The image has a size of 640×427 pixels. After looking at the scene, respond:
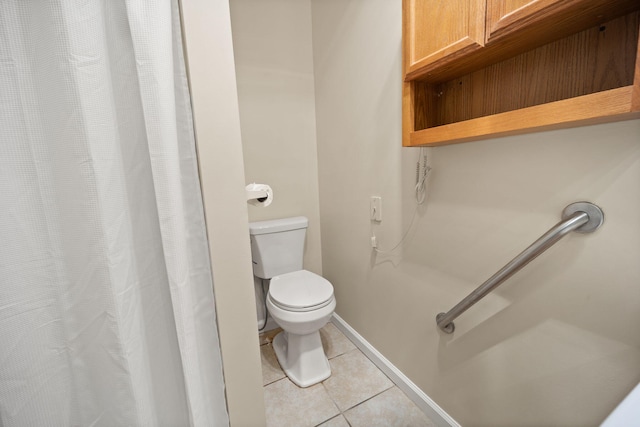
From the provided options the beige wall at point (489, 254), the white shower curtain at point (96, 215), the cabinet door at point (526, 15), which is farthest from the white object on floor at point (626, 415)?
the white shower curtain at point (96, 215)

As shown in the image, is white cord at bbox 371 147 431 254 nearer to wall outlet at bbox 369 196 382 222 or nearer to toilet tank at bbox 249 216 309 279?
wall outlet at bbox 369 196 382 222

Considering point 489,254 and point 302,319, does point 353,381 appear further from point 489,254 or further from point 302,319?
point 489,254

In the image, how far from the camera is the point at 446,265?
1.02 metres

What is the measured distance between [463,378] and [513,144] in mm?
925

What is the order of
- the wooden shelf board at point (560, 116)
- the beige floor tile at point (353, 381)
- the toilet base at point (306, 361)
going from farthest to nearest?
1. the toilet base at point (306, 361)
2. the beige floor tile at point (353, 381)
3. the wooden shelf board at point (560, 116)

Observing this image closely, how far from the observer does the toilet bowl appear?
126 cm

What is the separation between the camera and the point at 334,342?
169cm

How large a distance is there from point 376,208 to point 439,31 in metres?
0.81

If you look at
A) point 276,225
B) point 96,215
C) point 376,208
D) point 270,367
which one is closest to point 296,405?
point 270,367

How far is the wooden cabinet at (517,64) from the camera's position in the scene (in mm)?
542

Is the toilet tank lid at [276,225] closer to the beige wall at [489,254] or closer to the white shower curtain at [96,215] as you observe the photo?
the beige wall at [489,254]

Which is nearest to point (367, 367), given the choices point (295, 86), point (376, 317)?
point (376, 317)

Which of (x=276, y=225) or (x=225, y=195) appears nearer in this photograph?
(x=225, y=195)

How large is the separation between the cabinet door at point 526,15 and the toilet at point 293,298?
1.24 m
